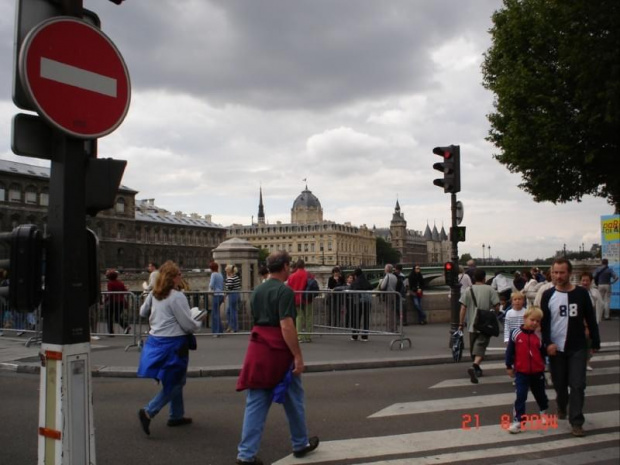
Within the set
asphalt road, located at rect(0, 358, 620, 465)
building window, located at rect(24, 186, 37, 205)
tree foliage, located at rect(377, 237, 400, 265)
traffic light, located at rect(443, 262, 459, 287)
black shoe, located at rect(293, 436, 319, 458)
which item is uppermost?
building window, located at rect(24, 186, 37, 205)

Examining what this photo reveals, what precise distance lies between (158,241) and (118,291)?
289ft

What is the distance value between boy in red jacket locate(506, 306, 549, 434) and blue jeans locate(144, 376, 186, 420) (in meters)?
3.49

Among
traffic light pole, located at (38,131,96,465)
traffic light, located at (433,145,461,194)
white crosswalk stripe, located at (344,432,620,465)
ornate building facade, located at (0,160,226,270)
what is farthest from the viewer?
ornate building facade, located at (0,160,226,270)

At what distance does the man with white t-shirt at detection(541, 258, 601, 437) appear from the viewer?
5.88 m

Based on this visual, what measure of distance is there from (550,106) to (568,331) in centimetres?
1543

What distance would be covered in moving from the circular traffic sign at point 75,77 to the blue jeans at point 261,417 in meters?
2.64

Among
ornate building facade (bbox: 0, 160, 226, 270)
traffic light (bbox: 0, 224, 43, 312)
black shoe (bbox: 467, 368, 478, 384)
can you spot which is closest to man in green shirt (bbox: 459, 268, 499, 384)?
black shoe (bbox: 467, 368, 478, 384)

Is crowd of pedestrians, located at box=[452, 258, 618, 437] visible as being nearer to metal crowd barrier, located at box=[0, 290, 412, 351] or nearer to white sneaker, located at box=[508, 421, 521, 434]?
white sneaker, located at box=[508, 421, 521, 434]

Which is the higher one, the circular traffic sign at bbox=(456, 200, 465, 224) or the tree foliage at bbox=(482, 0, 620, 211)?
the tree foliage at bbox=(482, 0, 620, 211)

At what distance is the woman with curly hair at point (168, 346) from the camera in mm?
5793

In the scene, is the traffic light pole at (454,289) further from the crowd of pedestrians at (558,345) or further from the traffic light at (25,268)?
the traffic light at (25,268)

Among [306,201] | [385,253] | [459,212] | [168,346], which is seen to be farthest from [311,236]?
[168,346]

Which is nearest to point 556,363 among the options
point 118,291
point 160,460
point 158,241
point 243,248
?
point 160,460

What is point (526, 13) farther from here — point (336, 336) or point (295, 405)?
point (295, 405)
